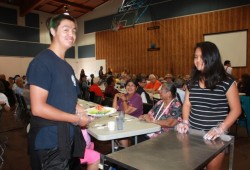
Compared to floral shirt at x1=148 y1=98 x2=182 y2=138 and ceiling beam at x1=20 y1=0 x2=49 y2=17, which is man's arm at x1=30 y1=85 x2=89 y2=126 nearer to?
floral shirt at x1=148 y1=98 x2=182 y2=138

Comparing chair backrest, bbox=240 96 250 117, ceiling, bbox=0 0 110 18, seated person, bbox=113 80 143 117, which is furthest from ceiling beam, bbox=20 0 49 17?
chair backrest, bbox=240 96 250 117

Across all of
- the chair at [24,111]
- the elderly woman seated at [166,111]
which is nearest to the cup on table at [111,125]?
the elderly woman seated at [166,111]

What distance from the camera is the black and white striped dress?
1.86m

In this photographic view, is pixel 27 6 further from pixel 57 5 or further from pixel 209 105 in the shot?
pixel 209 105

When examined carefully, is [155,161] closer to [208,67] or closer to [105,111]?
[208,67]

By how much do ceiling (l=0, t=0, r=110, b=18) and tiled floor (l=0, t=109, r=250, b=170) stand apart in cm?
972

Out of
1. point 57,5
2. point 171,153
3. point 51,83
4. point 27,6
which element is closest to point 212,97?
point 171,153

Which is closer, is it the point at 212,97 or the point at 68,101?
the point at 68,101

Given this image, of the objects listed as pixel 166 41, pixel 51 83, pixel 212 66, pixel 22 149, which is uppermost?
pixel 166 41

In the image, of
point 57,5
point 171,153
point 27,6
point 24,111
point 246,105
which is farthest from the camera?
point 57,5

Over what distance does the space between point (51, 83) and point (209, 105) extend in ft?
4.05

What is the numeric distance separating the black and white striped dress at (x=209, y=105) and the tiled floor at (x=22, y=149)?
6.46 feet

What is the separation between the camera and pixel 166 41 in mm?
12008

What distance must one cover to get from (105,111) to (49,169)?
1.43m
